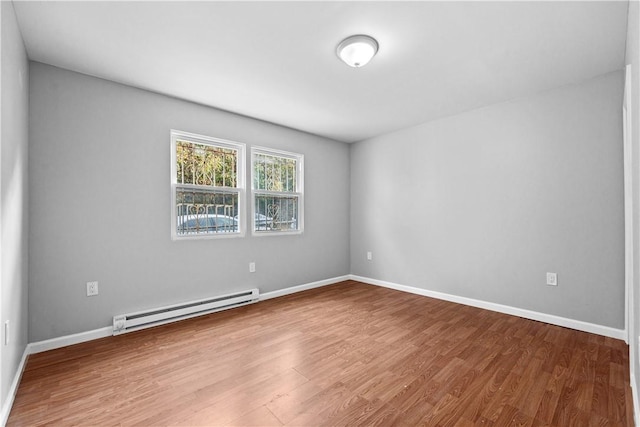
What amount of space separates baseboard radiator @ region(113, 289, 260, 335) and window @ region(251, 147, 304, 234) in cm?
87

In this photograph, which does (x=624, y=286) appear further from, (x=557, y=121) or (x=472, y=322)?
(x=557, y=121)

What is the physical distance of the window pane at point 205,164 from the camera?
11.1 feet

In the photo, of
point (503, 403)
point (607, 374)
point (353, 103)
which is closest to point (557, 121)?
point (353, 103)

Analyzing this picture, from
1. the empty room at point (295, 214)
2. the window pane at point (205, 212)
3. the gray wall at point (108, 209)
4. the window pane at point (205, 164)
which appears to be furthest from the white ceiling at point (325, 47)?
the window pane at point (205, 212)

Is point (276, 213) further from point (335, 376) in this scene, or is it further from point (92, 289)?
point (335, 376)

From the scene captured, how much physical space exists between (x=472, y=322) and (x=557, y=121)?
89.0 inches

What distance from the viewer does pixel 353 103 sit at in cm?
346

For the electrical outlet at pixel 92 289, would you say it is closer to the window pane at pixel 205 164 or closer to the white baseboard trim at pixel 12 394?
the white baseboard trim at pixel 12 394

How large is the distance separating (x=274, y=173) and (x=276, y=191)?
264 mm

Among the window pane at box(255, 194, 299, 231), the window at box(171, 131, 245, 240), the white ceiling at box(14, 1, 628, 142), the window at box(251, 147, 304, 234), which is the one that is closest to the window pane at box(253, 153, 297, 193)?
the window at box(251, 147, 304, 234)

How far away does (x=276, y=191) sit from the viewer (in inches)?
167

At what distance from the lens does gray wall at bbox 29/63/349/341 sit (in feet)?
8.28

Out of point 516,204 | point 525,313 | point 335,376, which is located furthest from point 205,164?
point 525,313

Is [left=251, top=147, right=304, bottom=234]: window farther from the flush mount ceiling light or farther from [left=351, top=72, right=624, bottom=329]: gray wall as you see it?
the flush mount ceiling light
